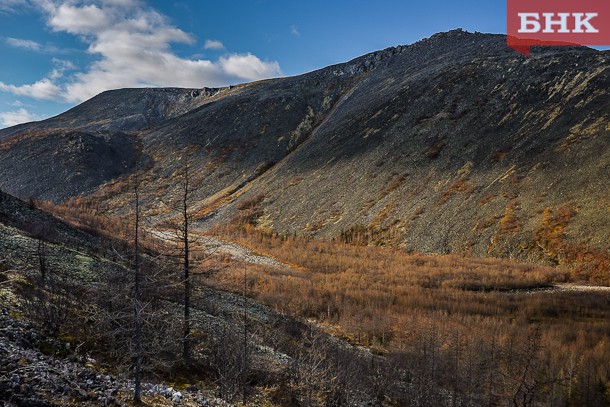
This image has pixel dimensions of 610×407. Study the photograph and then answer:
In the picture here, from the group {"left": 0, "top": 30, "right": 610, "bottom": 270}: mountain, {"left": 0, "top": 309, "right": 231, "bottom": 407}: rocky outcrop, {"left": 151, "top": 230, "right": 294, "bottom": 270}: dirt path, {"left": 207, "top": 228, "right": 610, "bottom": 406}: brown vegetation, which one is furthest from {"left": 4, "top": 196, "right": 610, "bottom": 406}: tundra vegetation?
{"left": 0, "top": 30, "right": 610, "bottom": 270}: mountain

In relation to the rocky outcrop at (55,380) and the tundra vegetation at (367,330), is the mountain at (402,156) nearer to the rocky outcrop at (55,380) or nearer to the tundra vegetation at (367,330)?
the tundra vegetation at (367,330)

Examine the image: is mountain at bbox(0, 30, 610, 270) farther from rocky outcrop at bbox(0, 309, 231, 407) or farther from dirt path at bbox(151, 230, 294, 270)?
dirt path at bbox(151, 230, 294, 270)

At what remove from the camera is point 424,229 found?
1956 inches

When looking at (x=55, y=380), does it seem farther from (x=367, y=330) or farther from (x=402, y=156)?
(x=402, y=156)

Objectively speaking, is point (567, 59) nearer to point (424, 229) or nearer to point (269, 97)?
point (424, 229)

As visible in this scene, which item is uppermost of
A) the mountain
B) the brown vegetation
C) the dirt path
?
the mountain

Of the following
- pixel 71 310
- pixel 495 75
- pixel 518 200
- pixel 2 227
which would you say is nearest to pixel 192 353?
pixel 71 310

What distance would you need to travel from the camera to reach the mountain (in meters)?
44.9

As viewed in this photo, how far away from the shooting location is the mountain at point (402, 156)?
44906 mm

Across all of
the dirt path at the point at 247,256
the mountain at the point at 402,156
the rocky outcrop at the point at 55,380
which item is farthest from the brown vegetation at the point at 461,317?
the rocky outcrop at the point at 55,380

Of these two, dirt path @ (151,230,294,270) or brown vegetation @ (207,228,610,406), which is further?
dirt path @ (151,230,294,270)

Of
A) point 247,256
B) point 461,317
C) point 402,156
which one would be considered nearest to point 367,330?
point 461,317

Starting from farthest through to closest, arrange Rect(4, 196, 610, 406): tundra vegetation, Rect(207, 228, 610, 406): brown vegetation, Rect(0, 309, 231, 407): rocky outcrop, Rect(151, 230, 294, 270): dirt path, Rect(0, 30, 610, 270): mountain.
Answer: Rect(0, 30, 610, 270): mountain < Rect(151, 230, 294, 270): dirt path < Rect(207, 228, 610, 406): brown vegetation < Rect(4, 196, 610, 406): tundra vegetation < Rect(0, 309, 231, 407): rocky outcrop

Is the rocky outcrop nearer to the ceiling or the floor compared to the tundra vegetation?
nearer to the ceiling
